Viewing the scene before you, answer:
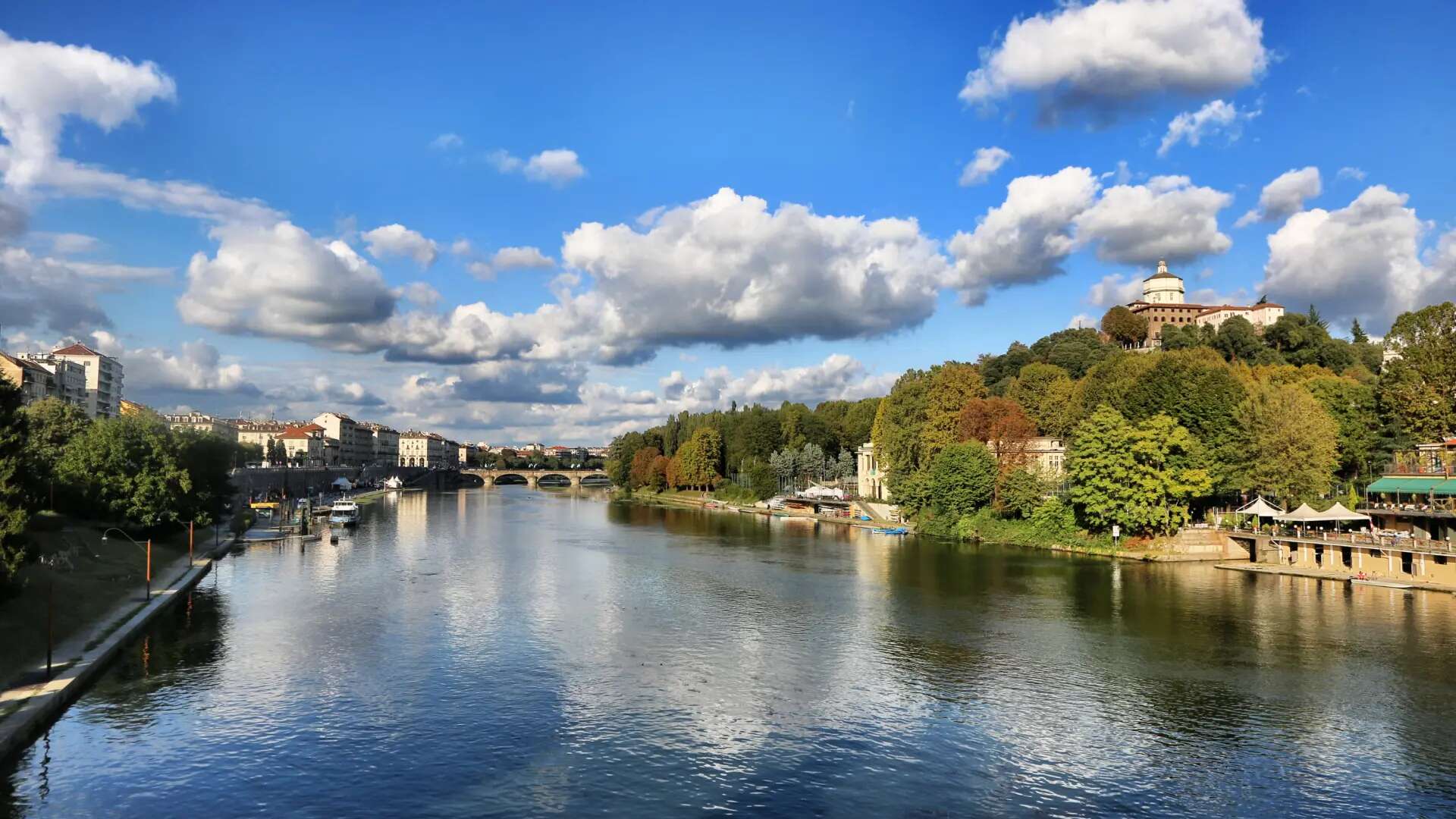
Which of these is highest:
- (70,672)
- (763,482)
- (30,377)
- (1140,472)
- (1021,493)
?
(30,377)

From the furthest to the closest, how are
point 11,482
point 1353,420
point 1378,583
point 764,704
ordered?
point 1353,420 → point 1378,583 → point 11,482 → point 764,704

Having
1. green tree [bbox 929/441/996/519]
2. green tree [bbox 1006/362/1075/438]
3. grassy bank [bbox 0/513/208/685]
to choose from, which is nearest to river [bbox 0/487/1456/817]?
grassy bank [bbox 0/513/208/685]

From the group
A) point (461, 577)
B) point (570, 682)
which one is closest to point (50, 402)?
point (461, 577)

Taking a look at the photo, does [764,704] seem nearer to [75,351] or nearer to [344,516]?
[344,516]

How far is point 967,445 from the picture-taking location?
72.4 m

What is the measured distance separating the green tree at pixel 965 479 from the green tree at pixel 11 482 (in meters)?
59.8

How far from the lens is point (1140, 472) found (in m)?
57.8

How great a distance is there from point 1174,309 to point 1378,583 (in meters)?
126

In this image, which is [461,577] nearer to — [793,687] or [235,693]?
[235,693]

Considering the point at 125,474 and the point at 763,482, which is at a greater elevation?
the point at 125,474

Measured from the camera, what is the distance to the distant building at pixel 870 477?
313 ft

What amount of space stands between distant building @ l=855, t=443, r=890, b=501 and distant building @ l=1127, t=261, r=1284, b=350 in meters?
61.7

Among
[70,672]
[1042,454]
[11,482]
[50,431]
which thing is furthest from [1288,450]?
[50,431]

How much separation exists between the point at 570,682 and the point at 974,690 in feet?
39.8
